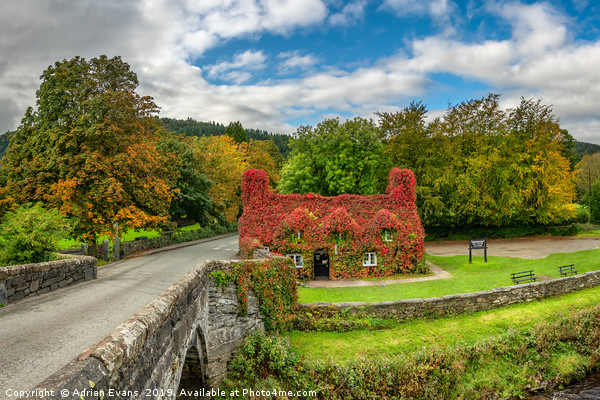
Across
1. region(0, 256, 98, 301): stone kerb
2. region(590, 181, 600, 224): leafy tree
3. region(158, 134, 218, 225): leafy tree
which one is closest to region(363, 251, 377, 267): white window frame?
region(0, 256, 98, 301): stone kerb

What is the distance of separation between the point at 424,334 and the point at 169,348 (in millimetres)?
11225

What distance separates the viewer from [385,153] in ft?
115

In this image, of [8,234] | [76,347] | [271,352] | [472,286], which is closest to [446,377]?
[271,352]

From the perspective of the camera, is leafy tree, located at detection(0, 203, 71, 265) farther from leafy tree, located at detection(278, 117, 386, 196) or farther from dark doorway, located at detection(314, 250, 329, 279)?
leafy tree, located at detection(278, 117, 386, 196)

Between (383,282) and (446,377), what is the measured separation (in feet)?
29.7

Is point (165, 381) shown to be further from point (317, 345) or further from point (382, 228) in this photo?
point (382, 228)

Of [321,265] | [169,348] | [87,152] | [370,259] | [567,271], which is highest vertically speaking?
[87,152]

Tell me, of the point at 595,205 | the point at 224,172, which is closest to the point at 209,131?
the point at 224,172

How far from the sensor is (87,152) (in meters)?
19.4

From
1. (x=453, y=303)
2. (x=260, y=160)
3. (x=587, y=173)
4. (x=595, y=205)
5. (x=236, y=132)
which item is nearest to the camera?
(x=453, y=303)

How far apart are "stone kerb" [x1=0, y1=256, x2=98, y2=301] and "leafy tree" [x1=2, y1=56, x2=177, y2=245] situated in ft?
21.1

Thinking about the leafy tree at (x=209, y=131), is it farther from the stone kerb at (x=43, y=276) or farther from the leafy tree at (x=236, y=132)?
the stone kerb at (x=43, y=276)

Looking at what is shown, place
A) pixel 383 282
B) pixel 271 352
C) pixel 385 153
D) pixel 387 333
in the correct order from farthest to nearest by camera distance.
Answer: pixel 385 153 → pixel 383 282 → pixel 387 333 → pixel 271 352

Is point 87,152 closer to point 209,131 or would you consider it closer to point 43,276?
point 43,276
